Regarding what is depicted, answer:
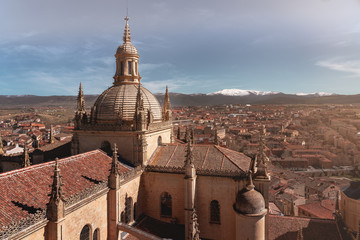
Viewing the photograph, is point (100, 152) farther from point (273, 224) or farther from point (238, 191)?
point (273, 224)

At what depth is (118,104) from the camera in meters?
22.1

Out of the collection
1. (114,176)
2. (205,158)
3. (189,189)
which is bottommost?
(189,189)

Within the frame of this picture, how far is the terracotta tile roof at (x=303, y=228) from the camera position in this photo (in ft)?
74.6

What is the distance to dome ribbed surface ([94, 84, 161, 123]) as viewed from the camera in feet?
71.4

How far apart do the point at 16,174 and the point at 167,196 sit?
471 inches

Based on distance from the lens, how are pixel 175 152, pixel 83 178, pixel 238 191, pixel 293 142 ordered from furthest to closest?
pixel 293 142 < pixel 175 152 < pixel 238 191 < pixel 83 178

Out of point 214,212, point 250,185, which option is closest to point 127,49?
point 250,185

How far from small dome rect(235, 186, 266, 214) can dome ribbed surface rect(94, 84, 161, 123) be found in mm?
11879

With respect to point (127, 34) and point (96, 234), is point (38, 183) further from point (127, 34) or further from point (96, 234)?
point (127, 34)

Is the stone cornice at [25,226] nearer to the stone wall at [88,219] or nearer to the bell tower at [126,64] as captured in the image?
the stone wall at [88,219]

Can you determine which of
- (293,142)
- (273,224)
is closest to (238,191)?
(273,224)

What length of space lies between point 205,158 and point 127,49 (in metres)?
15.0

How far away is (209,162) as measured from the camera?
19969mm

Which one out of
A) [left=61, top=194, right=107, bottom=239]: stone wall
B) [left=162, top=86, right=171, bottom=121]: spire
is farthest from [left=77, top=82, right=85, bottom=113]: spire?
[left=61, top=194, right=107, bottom=239]: stone wall
